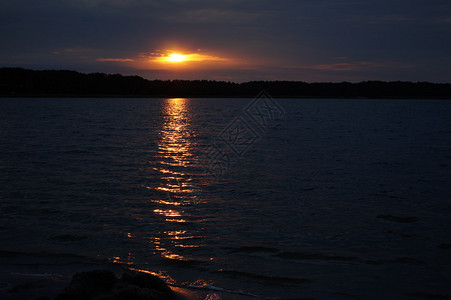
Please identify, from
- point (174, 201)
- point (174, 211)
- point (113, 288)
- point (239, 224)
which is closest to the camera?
point (113, 288)

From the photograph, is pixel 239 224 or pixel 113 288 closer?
pixel 113 288

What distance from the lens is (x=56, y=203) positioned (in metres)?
12.3

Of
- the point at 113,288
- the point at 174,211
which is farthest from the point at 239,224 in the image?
the point at 113,288

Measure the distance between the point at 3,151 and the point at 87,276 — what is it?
2055cm

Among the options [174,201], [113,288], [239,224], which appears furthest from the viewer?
[174,201]

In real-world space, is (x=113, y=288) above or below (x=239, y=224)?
above

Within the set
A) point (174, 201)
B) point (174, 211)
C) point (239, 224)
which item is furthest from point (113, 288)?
point (174, 201)

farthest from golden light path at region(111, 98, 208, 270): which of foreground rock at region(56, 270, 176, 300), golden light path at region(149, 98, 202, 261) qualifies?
foreground rock at region(56, 270, 176, 300)

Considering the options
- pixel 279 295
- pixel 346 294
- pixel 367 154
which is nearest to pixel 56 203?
A: pixel 279 295

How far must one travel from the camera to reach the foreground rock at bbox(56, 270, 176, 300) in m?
5.56

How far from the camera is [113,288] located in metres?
5.77

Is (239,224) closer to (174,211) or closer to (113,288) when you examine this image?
(174,211)

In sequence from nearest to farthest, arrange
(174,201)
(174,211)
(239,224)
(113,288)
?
(113,288)
(239,224)
(174,211)
(174,201)

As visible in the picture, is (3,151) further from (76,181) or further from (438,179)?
(438,179)
